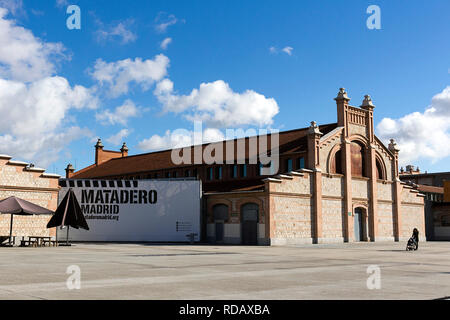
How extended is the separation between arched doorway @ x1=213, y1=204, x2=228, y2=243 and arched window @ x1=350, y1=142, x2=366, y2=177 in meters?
12.7

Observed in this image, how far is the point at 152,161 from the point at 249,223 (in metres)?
21.1

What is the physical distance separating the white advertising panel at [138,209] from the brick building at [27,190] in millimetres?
4536

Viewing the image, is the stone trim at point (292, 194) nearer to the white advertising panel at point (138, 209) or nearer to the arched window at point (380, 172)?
the white advertising panel at point (138, 209)

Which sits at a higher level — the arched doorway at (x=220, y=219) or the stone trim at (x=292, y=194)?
the stone trim at (x=292, y=194)

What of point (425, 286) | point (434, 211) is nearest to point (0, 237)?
point (425, 286)

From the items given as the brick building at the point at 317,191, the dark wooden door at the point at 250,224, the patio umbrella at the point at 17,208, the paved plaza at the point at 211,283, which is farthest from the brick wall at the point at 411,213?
the paved plaza at the point at 211,283

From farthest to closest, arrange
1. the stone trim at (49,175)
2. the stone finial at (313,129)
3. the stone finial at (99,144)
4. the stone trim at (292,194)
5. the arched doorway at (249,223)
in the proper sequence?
1. the stone finial at (99,144)
2. the stone finial at (313,129)
3. the arched doorway at (249,223)
4. the stone trim at (292,194)
5. the stone trim at (49,175)

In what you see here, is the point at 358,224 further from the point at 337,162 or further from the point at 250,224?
the point at 250,224

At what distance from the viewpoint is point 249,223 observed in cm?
3762

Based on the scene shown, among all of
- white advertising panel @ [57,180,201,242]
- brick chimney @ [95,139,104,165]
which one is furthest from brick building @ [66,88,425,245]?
brick chimney @ [95,139,104,165]

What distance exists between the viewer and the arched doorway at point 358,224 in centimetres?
4352

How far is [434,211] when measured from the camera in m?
56.9

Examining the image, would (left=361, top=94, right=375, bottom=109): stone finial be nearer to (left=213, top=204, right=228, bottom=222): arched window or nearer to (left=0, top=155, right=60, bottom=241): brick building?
(left=213, top=204, right=228, bottom=222): arched window

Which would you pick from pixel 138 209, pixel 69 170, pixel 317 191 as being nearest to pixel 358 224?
pixel 317 191
